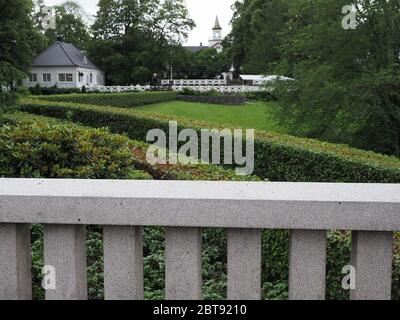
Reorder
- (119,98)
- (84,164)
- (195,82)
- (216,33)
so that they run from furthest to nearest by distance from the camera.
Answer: (216,33)
(195,82)
(119,98)
(84,164)

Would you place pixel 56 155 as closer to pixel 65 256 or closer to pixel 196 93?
pixel 65 256

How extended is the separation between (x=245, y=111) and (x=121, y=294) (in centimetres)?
3805

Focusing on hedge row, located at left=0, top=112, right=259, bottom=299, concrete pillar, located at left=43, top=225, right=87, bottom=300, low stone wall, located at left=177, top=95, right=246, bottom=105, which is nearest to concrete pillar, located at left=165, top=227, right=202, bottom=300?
concrete pillar, located at left=43, top=225, right=87, bottom=300

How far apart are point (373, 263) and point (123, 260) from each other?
86 cm

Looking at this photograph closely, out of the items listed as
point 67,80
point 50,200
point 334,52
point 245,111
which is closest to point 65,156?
point 50,200

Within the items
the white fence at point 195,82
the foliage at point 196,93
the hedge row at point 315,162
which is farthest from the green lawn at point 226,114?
the white fence at point 195,82

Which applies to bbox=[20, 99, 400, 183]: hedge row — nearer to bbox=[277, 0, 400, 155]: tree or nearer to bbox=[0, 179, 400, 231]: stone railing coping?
bbox=[277, 0, 400, 155]: tree

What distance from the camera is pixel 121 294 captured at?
1.90 m

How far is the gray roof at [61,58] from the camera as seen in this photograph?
6038cm

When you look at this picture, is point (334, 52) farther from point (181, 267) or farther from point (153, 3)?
point (153, 3)

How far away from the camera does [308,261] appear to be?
1.84 meters

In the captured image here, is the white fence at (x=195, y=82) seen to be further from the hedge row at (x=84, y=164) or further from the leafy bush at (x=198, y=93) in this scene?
the hedge row at (x=84, y=164)

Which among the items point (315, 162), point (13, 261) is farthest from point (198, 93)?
point (13, 261)

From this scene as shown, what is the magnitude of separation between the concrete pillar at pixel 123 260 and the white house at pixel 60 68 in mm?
60281
